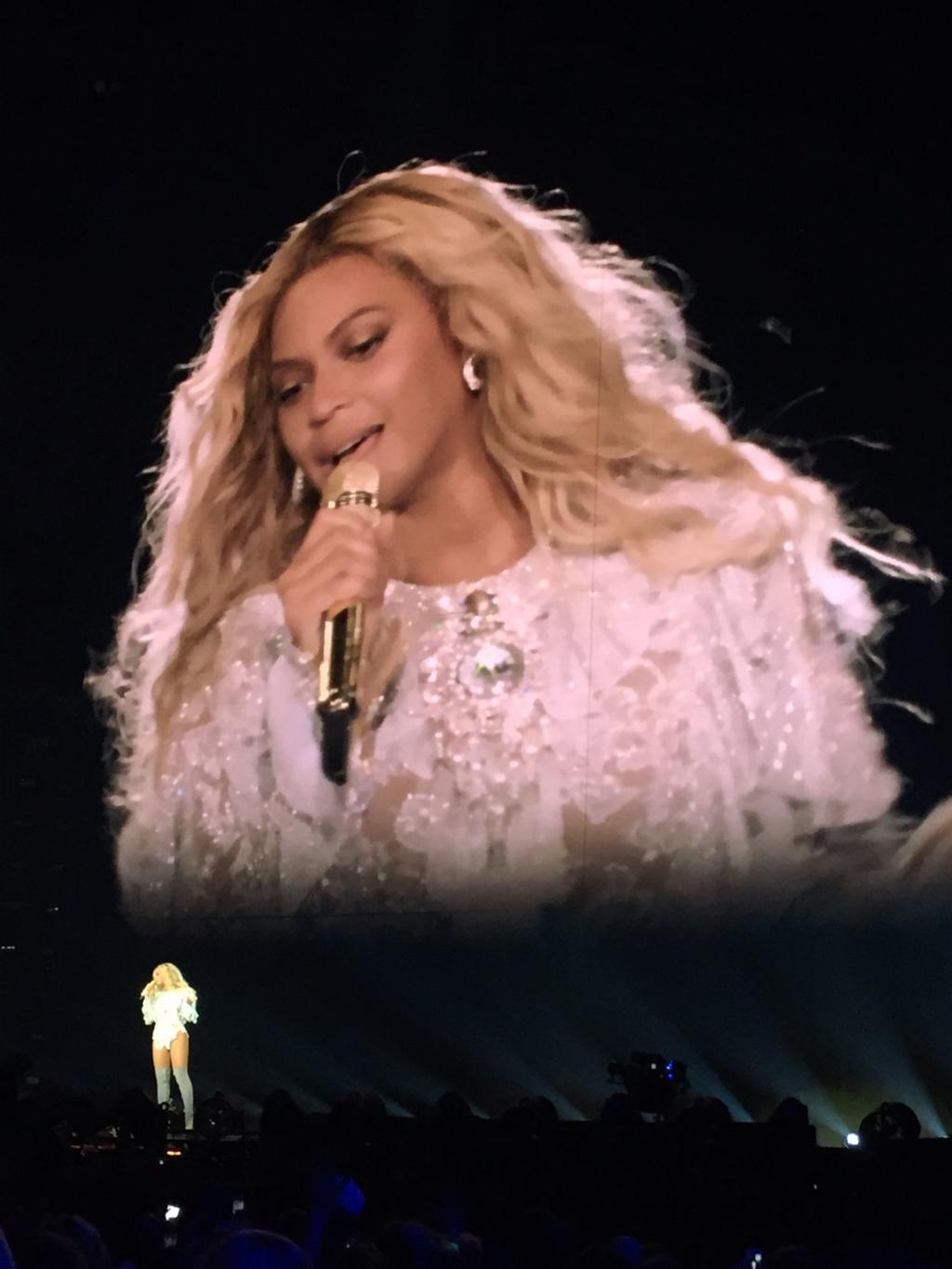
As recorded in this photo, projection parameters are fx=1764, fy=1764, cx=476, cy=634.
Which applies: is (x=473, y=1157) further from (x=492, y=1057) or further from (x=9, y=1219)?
(x=492, y=1057)

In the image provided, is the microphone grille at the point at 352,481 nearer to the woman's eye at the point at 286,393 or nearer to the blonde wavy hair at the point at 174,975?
the woman's eye at the point at 286,393

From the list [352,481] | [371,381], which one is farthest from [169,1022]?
[371,381]

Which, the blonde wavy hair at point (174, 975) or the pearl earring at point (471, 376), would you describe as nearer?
the pearl earring at point (471, 376)

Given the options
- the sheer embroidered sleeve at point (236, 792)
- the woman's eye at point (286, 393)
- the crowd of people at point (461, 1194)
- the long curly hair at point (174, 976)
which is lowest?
the crowd of people at point (461, 1194)

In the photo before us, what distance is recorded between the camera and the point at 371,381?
5.95 metres

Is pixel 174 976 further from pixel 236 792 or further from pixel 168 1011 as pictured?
pixel 236 792

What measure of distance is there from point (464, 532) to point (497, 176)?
4.11ft

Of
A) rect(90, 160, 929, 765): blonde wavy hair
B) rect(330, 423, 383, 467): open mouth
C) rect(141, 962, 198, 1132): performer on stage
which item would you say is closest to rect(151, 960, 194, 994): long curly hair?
rect(141, 962, 198, 1132): performer on stage

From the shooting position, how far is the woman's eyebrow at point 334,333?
601 centimetres

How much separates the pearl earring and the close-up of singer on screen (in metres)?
0.04

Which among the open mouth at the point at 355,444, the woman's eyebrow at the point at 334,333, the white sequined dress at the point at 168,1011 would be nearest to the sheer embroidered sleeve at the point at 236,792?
the white sequined dress at the point at 168,1011

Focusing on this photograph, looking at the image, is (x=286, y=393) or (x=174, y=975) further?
(x=174, y=975)

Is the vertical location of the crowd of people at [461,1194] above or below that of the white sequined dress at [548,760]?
below

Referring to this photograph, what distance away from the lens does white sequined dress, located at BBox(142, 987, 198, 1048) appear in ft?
20.7
